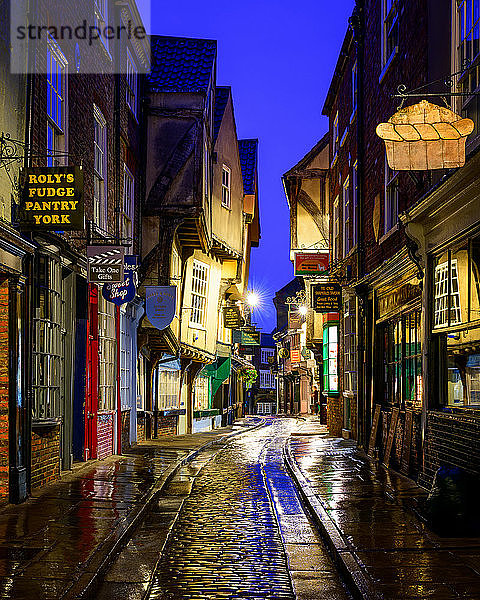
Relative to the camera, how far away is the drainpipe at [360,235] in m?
18.8

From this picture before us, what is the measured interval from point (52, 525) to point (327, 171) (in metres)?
24.1

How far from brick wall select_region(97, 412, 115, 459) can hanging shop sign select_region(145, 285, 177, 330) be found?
2987mm

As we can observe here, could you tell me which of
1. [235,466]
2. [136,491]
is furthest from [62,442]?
[235,466]

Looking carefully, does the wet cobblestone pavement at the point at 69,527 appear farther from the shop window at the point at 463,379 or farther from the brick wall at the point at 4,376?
the shop window at the point at 463,379

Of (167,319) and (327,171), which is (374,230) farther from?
(327,171)

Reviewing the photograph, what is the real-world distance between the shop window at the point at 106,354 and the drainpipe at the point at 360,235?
5.61 metres

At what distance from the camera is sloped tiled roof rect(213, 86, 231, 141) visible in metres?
29.5

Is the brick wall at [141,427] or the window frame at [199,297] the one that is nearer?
the brick wall at [141,427]

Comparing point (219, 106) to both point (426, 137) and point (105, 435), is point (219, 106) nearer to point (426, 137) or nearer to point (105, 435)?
point (105, 435)

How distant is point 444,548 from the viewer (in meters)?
7.74

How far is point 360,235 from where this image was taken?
1967cm

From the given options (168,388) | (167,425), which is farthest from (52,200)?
(168,388)

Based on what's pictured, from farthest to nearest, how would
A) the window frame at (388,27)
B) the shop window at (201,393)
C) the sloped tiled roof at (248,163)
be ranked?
the sloped tiled roof at (248,163) < the shop window at (201,393) < the window frame at (388,27)

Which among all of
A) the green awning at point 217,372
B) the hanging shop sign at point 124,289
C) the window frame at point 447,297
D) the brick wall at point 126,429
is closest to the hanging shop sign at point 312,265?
the green awning at point 217,372
